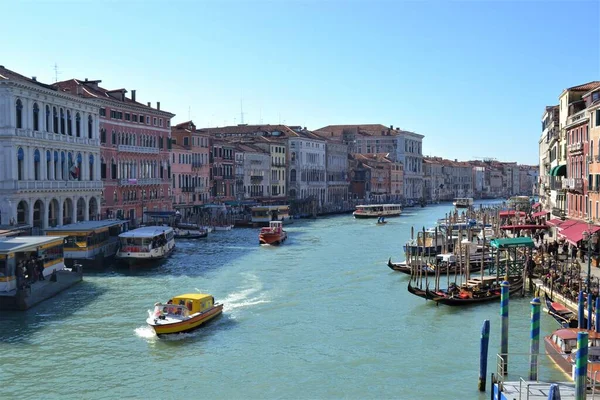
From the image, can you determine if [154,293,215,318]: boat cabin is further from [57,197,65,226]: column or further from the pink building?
the pink building

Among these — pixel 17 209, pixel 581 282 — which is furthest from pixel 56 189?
pixel 581 282

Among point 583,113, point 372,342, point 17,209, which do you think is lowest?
point 372,342

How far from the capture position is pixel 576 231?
773 inches

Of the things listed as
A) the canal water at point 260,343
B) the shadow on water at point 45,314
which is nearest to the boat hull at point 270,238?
the canal water at point 260,343

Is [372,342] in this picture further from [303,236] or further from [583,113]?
[303,236]

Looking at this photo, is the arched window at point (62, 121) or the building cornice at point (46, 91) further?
the arched window at point (62, 121)

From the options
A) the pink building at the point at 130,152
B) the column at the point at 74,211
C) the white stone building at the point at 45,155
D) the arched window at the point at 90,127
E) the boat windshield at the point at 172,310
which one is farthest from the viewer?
the pink building at the point at 130,152

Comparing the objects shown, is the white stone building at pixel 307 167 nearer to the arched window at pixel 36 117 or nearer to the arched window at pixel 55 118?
the arched window at pixel 55 118

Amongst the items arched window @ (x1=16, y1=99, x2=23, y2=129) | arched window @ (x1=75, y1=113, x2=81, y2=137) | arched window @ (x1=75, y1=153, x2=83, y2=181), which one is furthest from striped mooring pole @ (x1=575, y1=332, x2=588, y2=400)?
arched window @ (x1=75, y1=113, x2=81, y2=137)

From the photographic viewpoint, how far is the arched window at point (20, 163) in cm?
2367

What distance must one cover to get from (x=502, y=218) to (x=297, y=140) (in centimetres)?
2294

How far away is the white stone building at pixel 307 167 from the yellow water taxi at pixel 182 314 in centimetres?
4242

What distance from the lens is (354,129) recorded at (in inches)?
3014

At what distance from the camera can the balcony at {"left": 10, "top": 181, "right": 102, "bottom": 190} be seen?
23.3 meters
